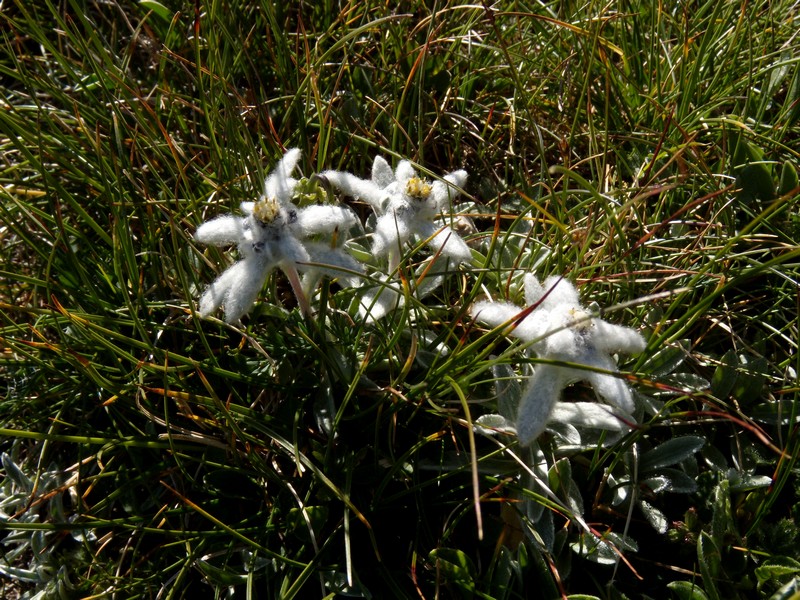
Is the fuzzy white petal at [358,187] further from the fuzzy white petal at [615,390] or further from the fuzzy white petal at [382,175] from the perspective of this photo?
the fuzzy white petal at [615,390]

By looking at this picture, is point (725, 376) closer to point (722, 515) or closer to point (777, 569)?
point (722, 515)

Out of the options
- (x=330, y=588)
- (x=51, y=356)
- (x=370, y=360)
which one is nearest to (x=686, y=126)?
(x=370, y=360)

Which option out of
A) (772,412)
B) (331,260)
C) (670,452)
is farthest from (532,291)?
(772,412)

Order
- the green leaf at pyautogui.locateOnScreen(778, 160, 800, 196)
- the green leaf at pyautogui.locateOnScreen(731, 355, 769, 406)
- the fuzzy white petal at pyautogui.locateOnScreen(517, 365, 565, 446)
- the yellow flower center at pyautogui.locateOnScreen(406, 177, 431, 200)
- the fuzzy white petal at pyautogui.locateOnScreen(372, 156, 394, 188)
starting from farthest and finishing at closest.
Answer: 1. the green leaf at pyautogui.locateOnScreen(778, 160, 800, 196)
2. the fuzzy white petal at pyautogui.locateOnScreen(372, 156, 394, 188)
3. the green leaf at pyautogui.locateOnScreen(731, 355, 769, 406)
4. the yellow flower center at pyautogui.locateOnScreen(406, 177, 431, 200)
5. the fuzzy white petal at pyautogui.locateOnScreen(517, 365, 565, 446)

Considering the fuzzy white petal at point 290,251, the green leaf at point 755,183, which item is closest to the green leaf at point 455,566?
the fuzzy white petal at point 290,251

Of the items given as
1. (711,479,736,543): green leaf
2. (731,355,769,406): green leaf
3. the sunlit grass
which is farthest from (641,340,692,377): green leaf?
(711,479,736,543): green leaf

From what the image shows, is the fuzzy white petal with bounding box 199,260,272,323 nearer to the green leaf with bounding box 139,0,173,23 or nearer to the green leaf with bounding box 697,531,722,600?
the green leaf with bounding box 697,531,722,600
